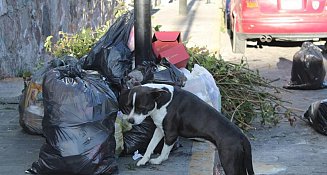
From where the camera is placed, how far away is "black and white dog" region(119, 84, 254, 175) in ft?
13.7

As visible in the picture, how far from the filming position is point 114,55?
527 cm

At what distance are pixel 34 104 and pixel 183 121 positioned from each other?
166 centimetres

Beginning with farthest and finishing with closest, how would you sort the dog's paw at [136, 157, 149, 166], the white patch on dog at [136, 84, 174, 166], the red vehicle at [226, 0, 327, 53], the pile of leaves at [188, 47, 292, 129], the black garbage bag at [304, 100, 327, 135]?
the red vehicle at [226, 0, 327, 53] < the black garbage bag at [304, 100, 327, 135] < the pile of leaves at [188, 47, 292, 129] < the dog's paw at [136, 157, 149, 166] < the white patch on dog at [136, 84, 174, 166]

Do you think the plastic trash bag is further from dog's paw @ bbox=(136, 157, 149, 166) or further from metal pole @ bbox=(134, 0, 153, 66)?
dog's paw @ bbox=(136, 157, 149, 166)

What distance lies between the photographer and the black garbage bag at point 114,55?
5.22 meters

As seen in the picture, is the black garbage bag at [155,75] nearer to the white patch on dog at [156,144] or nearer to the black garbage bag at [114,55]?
the black garbage bag at [114,55]

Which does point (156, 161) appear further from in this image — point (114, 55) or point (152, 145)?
point (114, 55)

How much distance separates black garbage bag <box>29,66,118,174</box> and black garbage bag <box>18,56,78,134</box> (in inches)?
34.3

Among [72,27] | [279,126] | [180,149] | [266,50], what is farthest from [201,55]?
[266,50]

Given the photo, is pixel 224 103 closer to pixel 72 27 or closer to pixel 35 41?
pixel 35 41

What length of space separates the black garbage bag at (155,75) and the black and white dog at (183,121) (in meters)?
0.52

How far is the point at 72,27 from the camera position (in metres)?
10.1

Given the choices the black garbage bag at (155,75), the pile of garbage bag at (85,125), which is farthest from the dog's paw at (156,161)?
the black garbage bag at (155,75)

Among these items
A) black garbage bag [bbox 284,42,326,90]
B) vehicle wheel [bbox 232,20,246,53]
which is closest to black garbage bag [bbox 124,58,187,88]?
black garbage bag [bbox 284,42,326,90]
